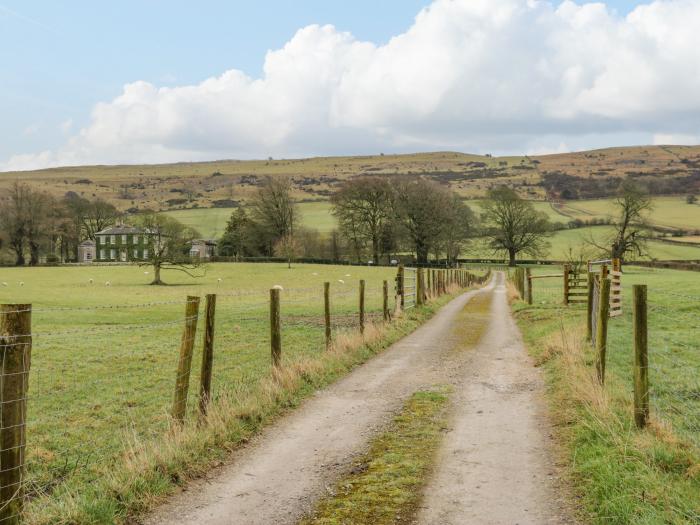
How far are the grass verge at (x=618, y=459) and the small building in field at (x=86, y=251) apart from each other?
375 feet

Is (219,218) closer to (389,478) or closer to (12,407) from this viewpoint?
(389,478)

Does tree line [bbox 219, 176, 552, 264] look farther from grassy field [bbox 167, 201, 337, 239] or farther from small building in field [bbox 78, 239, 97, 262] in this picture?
small building in field [bbox 78, 239, 97, 262]

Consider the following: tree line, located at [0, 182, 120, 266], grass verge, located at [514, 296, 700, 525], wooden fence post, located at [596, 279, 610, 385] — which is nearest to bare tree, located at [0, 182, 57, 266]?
tree line, located at [0, 182, 120, 266]

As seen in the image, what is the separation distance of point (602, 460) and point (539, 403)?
10.8 ft

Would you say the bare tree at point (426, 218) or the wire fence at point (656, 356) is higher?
the bare tree at point (426, 218)

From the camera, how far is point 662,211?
4884 inches

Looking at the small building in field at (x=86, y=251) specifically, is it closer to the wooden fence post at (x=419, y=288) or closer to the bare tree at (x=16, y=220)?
the bare tree at (x=16, y=220)

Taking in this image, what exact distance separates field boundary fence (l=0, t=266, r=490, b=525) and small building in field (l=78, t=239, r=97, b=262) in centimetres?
9326

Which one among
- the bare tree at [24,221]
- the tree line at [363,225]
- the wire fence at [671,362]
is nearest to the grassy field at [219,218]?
the tree line at [363,225]

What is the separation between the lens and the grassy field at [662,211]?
110 m

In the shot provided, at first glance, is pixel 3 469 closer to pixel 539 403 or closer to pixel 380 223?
pixel 539 403

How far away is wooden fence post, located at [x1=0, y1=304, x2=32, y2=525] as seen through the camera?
5.21 meters

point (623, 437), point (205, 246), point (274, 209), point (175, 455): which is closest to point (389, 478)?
point (175, 455)

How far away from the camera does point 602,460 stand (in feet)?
21.3
